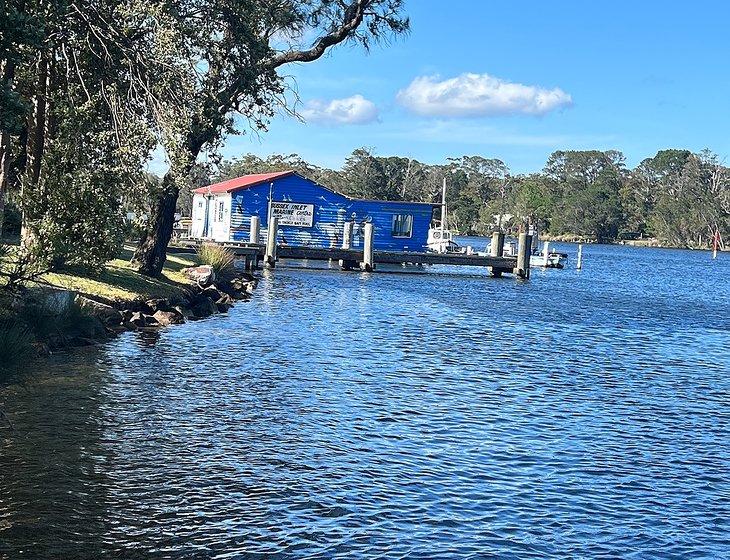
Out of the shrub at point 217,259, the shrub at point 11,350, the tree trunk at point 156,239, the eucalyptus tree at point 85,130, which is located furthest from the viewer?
the shrub at point 217,259

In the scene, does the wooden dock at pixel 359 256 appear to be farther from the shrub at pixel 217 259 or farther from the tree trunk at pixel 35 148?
the tree trunk at pixel 35 148

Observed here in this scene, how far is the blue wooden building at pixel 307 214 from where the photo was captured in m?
57.3

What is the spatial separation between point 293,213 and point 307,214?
0.97 meters

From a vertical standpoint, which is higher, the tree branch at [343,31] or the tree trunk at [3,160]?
the tree branch at [343,31]

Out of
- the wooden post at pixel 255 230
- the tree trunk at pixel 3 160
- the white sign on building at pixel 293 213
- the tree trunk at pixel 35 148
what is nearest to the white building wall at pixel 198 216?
the white sign on building at pixel 293 213

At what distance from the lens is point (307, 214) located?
58.6 metres

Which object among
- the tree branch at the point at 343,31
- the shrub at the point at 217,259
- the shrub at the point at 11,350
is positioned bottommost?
the shrub at the point at 11,350

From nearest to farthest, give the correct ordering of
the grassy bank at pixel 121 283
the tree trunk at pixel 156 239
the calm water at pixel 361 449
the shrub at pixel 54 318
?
1. the calm water at pixel 361 449
2. the shrub at pixel 54 318
3. the grassy bank at pixel 121 283
4. the tree trunk at pixel 156 239

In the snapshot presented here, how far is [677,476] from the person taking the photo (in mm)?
13727

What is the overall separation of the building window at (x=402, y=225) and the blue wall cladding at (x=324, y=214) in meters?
0.27

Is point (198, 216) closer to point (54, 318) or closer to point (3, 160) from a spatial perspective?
point (54, 318)

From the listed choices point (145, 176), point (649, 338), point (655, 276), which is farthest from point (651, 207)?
point (145, 176)

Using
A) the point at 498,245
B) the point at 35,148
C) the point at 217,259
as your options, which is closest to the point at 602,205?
the point at 498,245

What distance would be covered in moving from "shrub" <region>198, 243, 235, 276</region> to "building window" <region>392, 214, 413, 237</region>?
72.5 feet
